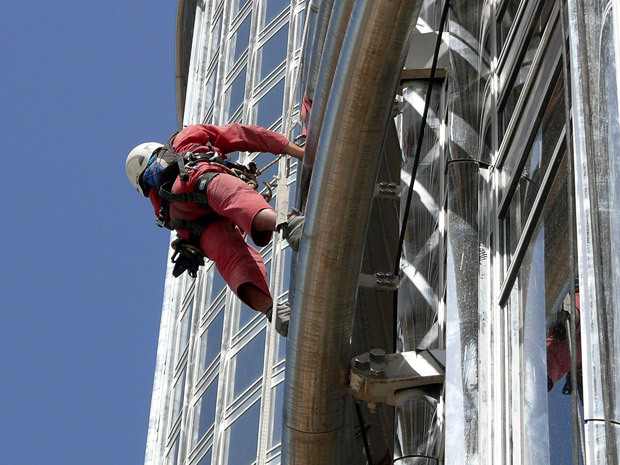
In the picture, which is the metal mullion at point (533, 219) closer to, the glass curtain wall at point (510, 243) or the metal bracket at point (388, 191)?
the glass curtain wall at point (510, 243)

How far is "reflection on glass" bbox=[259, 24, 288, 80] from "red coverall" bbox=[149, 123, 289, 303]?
9881mm

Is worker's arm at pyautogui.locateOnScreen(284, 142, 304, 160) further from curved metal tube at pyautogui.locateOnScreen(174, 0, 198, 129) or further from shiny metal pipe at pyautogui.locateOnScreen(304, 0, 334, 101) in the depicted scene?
curved metal tube at pyautogui.locateOnScreen(174, 0, 198, 129)

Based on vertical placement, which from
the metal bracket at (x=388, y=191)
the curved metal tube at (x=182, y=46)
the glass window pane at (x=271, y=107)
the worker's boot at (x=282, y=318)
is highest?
the curved metal tube at (x=182, y=46)

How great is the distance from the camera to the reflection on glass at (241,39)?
23531 mm

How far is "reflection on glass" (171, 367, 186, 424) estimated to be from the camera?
2145cm

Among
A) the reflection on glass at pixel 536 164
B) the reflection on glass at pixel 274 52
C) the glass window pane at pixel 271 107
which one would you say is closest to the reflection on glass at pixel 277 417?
the glass window pane at pixel 271 107

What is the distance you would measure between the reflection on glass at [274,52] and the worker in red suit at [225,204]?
973 centimetres

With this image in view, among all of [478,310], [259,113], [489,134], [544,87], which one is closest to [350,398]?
[478,310]

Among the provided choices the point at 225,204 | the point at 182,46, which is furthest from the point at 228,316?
the point at 182,46

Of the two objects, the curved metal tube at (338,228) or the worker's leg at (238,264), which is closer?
the curved metal tube at (338,228)

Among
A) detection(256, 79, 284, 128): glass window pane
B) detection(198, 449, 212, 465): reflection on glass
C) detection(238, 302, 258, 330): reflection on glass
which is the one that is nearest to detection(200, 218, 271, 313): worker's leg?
detection(238, 302, 258, 330): reflection on glass

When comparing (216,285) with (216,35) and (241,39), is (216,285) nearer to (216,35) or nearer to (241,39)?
(241,39)

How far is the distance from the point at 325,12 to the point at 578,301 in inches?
202

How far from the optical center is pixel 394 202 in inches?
459
